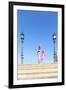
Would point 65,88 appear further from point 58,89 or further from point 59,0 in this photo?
point 59,0

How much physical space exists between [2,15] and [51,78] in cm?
70

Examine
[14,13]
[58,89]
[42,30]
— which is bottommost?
[58,89]

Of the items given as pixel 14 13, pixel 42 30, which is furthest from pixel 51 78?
pixel 14 13

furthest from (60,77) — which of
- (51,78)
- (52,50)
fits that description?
(52,50)

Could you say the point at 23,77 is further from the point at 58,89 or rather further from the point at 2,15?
the point at 2,15

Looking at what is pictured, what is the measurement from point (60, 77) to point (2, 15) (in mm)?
760

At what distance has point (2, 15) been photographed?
202 cm

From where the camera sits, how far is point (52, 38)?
83.9 inches

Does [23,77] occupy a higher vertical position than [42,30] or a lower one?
lower

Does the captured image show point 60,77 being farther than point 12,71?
Yes

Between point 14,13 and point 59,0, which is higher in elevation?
point 59,0

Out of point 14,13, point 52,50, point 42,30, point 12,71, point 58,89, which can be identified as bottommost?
point 58,89

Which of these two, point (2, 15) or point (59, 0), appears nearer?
point (2, 15)

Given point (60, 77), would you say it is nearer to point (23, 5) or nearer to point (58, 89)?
point (58, 89)
